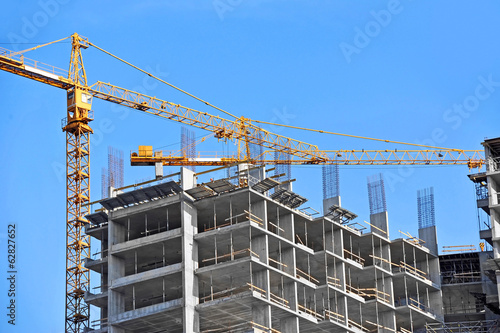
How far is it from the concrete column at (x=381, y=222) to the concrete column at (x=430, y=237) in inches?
218

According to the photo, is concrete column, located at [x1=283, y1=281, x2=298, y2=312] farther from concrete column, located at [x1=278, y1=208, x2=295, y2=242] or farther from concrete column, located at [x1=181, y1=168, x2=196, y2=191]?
concrete column, located at [x1=181, y1=168, x2=196, y2=191]

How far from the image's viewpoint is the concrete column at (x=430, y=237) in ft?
381

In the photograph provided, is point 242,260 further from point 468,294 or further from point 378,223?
point 468,294

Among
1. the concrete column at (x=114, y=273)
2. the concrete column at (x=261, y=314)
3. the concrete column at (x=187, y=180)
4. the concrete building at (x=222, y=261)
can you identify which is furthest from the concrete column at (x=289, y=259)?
the concrete column at (x=114, y=273)

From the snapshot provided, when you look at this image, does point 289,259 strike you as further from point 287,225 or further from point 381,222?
point 381,222

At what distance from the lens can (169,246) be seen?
95.9 metres

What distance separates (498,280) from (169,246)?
28.5 metres

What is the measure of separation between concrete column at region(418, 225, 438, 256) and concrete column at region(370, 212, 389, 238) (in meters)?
5.54

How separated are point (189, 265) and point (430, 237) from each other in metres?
31.5

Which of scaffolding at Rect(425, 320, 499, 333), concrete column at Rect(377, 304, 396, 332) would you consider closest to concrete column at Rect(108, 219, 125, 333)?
concrete column at Rect(377, 304, 396, 332)

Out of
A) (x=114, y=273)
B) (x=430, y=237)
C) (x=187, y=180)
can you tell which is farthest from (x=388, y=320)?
(x=114, y=273)

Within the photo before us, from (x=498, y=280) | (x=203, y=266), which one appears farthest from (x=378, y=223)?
(x=203, y=266)

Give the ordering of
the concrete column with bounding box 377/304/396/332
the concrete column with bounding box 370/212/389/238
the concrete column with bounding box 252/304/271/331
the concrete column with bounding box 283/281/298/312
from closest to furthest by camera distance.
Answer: the concrete column with bounding box 252/304/271/331
the concrete column with bounding box 283/281/298/312
the concrete column with bounding box 377/304/396/332
the concrete column with bounding box 370/212/389/238

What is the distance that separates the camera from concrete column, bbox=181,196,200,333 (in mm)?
91625
